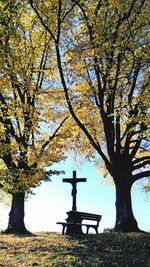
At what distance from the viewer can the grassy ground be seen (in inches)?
542

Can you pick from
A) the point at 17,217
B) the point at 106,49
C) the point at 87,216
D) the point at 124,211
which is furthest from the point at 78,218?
the point at 106,49

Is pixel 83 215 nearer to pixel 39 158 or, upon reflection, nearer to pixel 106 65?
pixel 39 158

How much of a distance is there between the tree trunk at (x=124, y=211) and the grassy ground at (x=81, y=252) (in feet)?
8.87

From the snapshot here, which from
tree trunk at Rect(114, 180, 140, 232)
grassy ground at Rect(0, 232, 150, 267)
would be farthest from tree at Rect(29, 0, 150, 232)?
grassy ground at Rect(0, 232, 150, 267)

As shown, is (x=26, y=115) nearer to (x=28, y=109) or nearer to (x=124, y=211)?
(x=28, y=109)

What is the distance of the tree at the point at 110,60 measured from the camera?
19.4m

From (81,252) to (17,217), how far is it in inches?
418

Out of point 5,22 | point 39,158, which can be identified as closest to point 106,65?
point 5,22

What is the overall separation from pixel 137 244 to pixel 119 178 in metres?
6.18

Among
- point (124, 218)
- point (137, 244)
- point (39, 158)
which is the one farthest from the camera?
point (39, 158)

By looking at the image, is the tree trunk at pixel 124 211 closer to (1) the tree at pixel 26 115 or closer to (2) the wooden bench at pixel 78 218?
(2) the wooden bench at pixel 78 218

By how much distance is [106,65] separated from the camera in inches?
809

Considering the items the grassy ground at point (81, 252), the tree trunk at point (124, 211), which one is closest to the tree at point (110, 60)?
the tree trunk at point (124, 211)

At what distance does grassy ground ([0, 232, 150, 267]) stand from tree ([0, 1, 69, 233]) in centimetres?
607
